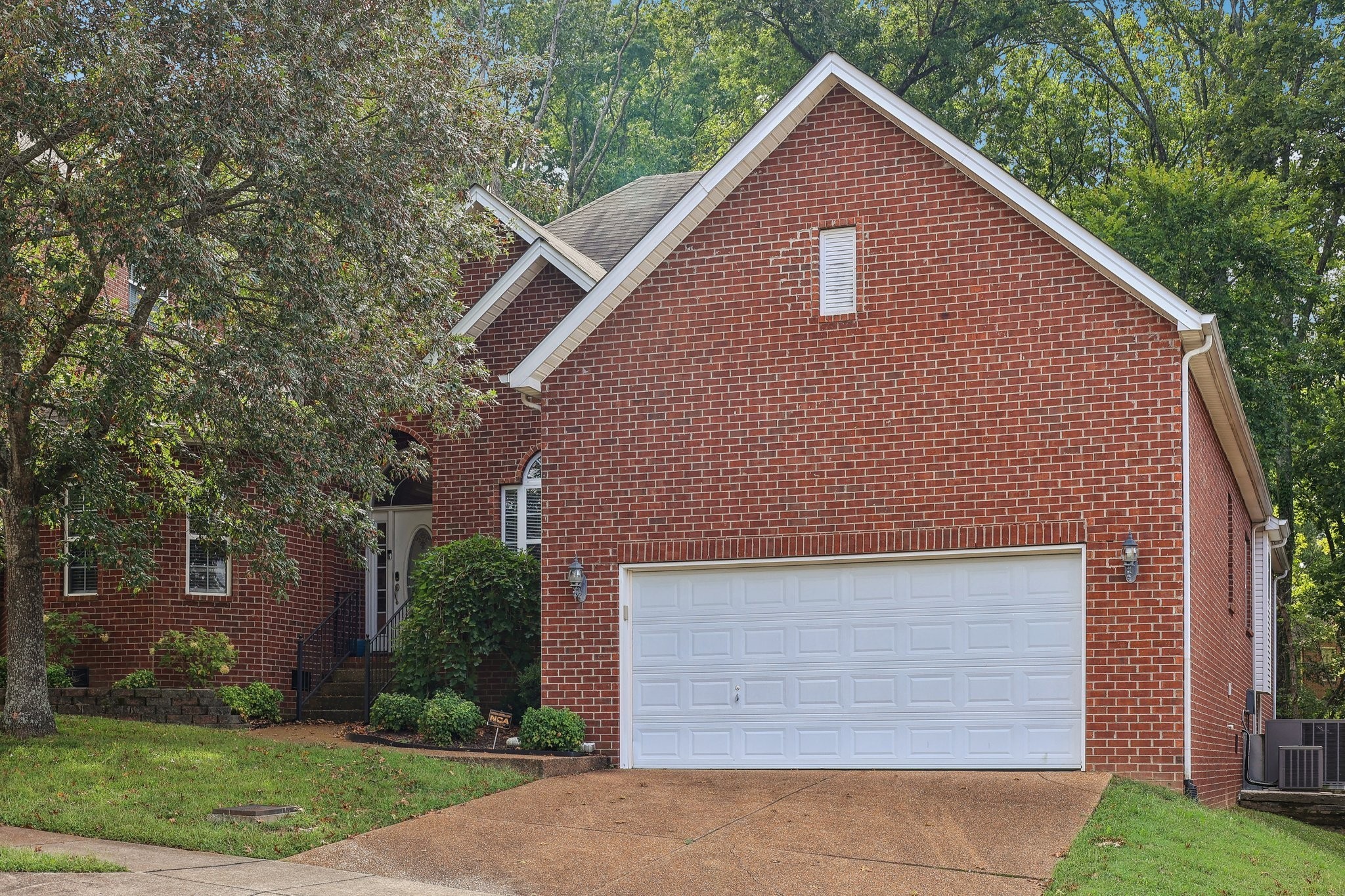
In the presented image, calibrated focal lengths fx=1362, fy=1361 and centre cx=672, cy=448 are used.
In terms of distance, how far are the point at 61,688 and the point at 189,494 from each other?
13.0 ft

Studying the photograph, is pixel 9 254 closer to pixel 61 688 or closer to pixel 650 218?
pixel 61 688

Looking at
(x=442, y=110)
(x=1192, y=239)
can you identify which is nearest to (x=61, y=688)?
(x=442, y=110)

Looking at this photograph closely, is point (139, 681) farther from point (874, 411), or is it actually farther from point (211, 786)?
point (874, 411)

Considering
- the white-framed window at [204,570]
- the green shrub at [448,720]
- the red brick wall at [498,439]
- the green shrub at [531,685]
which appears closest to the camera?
the green shrub at [448,720]

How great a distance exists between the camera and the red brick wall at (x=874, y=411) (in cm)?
1334

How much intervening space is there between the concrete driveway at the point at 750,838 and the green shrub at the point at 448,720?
1.99 m

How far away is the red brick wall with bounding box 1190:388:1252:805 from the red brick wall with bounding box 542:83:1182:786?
87 cm

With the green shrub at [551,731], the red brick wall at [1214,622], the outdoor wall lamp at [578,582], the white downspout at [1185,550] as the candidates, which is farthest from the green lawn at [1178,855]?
the outdoor wall lamp at [578,582]

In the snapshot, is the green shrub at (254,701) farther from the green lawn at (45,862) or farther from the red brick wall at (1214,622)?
the red brick wall at (1214,622)

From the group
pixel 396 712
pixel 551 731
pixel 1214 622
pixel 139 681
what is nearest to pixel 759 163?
pixel 551 731

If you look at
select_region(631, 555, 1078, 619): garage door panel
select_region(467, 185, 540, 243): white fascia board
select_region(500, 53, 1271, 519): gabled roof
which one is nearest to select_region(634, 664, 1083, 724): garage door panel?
select_region(631, 555, 1078, 619): garage door panel

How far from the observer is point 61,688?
17328 mm

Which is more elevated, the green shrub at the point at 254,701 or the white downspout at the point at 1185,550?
the white downspout at the point at 1185,550

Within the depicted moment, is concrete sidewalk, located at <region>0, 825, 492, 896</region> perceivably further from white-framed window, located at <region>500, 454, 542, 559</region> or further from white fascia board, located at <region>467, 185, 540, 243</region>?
white fascia board, located at <region>467, 185, 540, 243</region>
